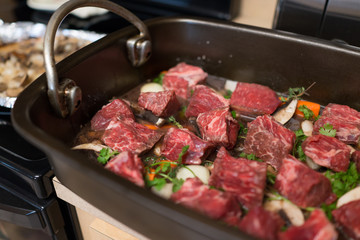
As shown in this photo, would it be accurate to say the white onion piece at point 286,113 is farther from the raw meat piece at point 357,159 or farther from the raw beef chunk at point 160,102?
the raw beef chunk at point 160,102

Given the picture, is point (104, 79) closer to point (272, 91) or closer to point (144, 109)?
point (144, 109)

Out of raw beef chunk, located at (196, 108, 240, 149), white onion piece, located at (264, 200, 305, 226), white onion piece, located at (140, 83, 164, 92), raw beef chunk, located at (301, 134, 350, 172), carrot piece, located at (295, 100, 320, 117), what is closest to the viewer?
white onion piece, located at (264, 200, 305, 226)

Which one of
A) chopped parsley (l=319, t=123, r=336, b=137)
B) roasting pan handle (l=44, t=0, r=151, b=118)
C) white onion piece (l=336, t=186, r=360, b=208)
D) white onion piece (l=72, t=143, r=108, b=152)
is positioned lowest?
white onion piece (l=72, t=143, r=108, b=152)

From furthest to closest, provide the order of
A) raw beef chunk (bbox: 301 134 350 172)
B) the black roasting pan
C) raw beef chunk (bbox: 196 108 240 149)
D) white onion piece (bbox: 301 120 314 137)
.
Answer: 1. white onion piece (bbox: 301 120 314 137)
2. raw beef chunk (bbox: 196 108 240 149)
3. raw beef chunk (bbox: 301 134 350 172)
4. the black roasting pan

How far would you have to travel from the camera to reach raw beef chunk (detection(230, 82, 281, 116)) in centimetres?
154

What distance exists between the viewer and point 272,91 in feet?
5.20

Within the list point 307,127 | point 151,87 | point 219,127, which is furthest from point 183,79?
point 307,127

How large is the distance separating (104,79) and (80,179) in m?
0.65

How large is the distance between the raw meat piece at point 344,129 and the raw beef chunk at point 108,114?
2.77ft

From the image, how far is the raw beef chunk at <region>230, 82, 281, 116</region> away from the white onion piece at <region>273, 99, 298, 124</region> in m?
0.03

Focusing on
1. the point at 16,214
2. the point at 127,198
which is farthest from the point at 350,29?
the point at 16,214

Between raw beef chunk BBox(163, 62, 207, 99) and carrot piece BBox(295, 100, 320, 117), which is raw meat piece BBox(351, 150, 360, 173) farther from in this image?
raw beef chunk BBox(163, 62, 207, 99)

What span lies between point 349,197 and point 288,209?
0.73 ft

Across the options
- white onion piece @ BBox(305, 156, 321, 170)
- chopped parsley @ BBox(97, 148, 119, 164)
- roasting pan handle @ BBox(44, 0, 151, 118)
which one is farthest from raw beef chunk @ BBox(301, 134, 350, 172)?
roasting pan handle @ BBox(44, 0, 151, 118)
